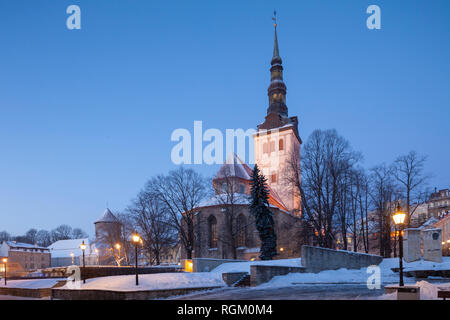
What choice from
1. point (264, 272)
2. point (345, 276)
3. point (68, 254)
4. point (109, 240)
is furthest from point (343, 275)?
point (68, 254)

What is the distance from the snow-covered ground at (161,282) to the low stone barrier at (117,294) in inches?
15.1

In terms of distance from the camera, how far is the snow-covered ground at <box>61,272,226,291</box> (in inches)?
719

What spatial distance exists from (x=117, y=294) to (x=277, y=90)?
1847 inches

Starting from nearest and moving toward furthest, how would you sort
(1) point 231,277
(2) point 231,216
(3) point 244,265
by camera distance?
(1) point 231,277 < (3) point 244,265 < (2) point 231,216

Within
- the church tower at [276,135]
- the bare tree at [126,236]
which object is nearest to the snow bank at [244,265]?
the bare tree at [126,236]

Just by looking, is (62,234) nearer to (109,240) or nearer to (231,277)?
(109,240)

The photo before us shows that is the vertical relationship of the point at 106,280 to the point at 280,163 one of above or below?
below

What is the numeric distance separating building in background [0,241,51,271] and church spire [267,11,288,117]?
2528 inches

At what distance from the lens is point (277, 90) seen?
189ft

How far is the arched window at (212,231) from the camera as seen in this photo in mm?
43062

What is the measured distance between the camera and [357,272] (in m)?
22.5
